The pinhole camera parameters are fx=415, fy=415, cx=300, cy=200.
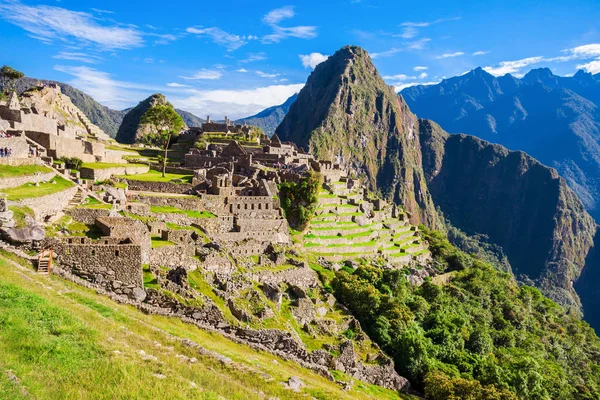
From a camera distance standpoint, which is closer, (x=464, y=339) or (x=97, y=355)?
(x=97, y=355)

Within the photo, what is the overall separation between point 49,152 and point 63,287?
24.0 m

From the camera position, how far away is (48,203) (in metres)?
22.9

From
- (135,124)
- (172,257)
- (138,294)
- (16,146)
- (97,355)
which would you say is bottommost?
(138,294)

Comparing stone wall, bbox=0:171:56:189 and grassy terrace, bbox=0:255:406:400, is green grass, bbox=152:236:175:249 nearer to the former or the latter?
grassy terrace, bbox=0:255:406:400

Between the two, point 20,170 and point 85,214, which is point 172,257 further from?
point 20,170

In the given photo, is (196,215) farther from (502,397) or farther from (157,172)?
(502,397)

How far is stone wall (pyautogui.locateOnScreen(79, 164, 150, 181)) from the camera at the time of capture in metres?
34.5

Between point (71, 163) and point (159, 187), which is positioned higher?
point (71, 163)

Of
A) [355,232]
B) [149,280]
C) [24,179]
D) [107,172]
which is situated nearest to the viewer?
[149,280]

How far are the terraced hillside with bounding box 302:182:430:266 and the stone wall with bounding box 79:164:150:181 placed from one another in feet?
66.8

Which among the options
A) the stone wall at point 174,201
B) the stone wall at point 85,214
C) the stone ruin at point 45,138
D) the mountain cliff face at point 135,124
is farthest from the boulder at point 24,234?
the mountain cliff face at point 135,124

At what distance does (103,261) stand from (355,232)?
46487 millimetres

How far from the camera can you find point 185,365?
41.9 feet

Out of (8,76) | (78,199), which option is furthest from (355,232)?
(8,76)
